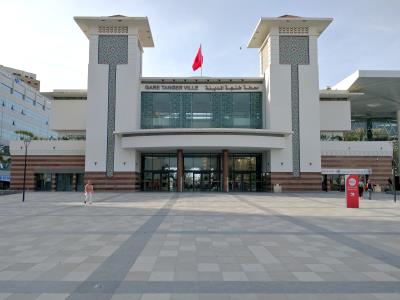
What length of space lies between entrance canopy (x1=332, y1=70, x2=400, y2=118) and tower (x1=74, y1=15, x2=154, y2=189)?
2321 cm

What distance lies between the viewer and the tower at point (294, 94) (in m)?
37.8

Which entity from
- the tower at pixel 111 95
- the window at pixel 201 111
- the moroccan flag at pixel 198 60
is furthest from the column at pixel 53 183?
the moroccan flag at pixel 198 60

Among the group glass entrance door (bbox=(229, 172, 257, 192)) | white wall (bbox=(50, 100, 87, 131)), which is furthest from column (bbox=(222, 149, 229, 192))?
white wall (bbox=(50, 100, 87, 131))

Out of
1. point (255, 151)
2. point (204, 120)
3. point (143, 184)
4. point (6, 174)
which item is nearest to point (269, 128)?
point (255, 151)

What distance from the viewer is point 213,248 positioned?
9.35 metres

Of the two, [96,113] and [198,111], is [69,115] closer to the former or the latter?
[96,113]

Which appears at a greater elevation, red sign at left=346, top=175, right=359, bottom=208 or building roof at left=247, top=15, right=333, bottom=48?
building roof at left=247, top=15, right=333, bottom=48

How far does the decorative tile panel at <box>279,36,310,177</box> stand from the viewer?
125ft

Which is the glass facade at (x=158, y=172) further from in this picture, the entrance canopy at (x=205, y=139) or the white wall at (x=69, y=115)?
the white wall at (x=69, y=115)

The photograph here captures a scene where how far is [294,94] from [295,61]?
3500mm

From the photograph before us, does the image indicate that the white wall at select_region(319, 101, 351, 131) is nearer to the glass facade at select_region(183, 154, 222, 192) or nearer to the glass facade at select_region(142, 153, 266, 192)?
the glass facade at select_region(142, 153, 266, 192)

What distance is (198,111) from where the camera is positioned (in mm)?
39750

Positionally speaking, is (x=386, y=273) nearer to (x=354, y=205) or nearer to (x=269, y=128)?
(x=354, y=205)

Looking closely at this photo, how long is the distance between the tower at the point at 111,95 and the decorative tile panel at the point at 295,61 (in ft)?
48.0
